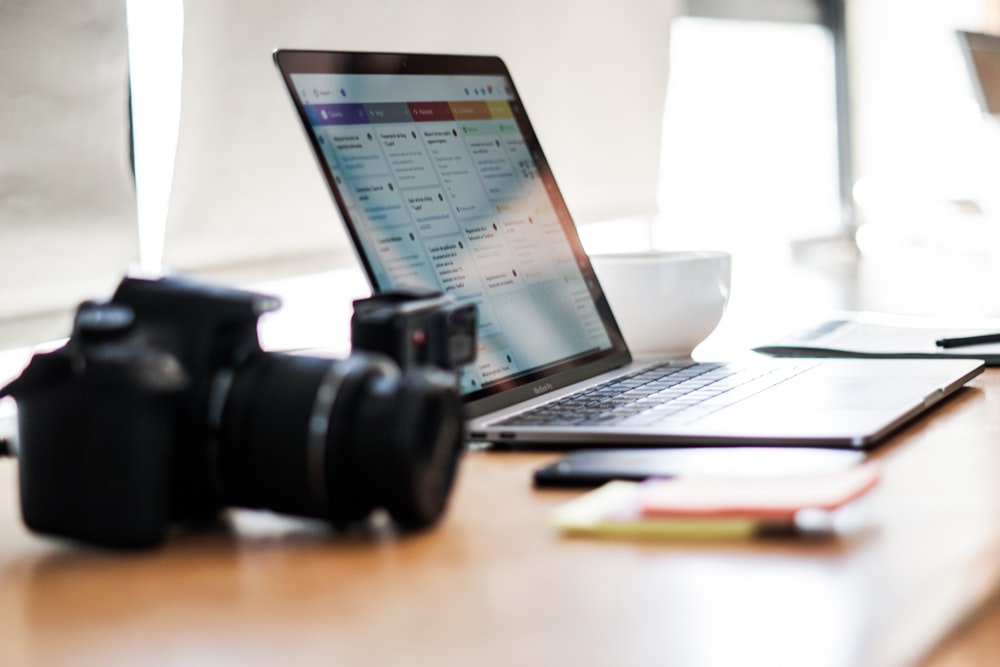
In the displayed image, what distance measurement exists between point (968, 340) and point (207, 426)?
0.77 meters

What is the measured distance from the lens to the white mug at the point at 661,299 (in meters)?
1.15

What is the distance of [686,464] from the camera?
69 centimetres

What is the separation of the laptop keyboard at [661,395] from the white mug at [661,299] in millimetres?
73

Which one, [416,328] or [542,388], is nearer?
[416,328]

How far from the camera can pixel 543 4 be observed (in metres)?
2.57

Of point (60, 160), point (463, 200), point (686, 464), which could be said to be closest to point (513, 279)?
point (463, 200)

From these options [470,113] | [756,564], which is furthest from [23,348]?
[756,564]

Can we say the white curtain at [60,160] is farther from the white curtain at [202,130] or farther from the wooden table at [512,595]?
the wooden table at [512,595]

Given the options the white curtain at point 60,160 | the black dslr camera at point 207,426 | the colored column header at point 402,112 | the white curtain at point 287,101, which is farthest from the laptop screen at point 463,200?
the white curtain at point 287,101

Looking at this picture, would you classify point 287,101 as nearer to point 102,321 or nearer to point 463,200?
point 463,200

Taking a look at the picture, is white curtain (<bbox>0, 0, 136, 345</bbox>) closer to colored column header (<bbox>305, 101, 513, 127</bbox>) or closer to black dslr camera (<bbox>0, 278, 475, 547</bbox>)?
colored column header (<bbox>305, 101, 513, 127</bbox>)

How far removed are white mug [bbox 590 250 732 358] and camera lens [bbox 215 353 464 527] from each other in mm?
581

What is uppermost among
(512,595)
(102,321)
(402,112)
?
(402,112)

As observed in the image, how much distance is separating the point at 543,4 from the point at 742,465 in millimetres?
2018
